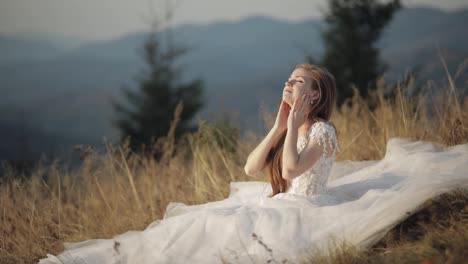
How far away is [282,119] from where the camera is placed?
3.66 meters

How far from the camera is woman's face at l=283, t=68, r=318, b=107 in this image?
3.47 m

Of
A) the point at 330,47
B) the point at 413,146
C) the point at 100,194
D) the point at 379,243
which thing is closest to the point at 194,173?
the point at 100,194

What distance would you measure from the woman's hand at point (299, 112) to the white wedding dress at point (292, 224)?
4.7 inches

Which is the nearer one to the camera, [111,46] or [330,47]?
[330,47]

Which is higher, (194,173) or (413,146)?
(413,146)

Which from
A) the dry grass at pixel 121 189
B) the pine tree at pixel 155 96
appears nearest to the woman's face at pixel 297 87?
the dry grass at pixel 121 189

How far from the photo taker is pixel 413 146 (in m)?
4.53

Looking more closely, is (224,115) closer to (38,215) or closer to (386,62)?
(38,215)

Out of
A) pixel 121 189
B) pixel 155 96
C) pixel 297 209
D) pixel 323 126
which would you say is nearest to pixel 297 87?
pixel 323 126

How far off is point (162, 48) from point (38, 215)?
20.0 meters

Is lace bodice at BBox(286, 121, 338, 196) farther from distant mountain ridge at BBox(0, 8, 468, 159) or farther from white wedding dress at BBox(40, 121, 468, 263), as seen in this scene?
distant mountain ridge at BBox(0, 8, 468, 159)

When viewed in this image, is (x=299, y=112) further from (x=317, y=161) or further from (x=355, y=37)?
(x=355, y=37)

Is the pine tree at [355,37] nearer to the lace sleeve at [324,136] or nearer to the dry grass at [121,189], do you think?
the dry grass at [121,189]

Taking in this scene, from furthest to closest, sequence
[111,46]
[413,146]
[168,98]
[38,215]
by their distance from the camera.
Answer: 1. [111,46]
2. [168,98]
3. [38,215]
4. [413,146]
